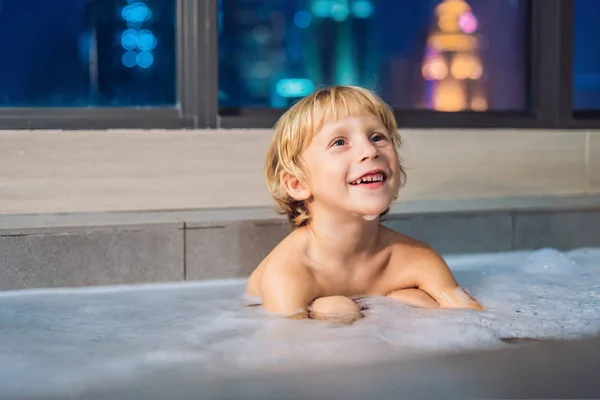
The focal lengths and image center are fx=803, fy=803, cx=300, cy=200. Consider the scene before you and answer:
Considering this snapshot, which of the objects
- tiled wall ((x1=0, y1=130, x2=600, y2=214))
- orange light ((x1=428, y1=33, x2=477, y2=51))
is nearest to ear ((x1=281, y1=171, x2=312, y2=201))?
tiled wall ((x1=0, y1=130, x2=600, y2=214))

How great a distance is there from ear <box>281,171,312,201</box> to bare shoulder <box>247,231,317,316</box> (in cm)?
12

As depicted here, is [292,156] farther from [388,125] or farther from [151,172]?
[151,172]

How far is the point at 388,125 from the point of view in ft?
7.52

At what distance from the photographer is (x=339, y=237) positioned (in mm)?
2271

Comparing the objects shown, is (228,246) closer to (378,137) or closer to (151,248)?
(151,248)

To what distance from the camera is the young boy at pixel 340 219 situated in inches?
84.7

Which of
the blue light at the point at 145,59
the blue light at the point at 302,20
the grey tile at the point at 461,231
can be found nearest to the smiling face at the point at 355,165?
the grey tile at the point at 461,231

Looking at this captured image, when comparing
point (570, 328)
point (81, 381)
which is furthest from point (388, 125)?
point (81, 381)

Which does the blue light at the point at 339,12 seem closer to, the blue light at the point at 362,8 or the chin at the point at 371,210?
the blue light at the point at 362,8

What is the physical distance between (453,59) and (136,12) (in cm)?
257

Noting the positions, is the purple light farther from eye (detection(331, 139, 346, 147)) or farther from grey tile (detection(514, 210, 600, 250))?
eye (detection(331, 139, 346, 147))

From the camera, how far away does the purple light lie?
4.82m

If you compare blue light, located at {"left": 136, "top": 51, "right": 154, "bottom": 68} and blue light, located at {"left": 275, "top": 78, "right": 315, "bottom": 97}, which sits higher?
blue light, located at {"left": 136, "top": 51, "right": 154, "bottom": 68}

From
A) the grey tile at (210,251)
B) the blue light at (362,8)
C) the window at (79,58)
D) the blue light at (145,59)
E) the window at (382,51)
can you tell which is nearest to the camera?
the grey tile at (210,251)
